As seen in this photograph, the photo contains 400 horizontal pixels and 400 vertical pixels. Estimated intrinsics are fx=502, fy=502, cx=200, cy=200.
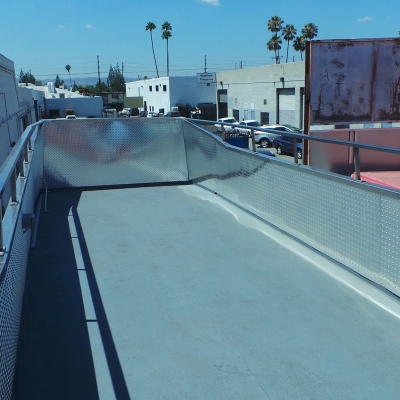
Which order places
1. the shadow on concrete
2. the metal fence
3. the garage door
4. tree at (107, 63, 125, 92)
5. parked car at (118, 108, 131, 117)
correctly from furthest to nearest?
tree at (107, 63, 125, 92), parked car at (118, 108, 131, 117), the garage door, the metal fence, the shadow on concrete

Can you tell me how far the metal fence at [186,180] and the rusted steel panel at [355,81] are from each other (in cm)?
212

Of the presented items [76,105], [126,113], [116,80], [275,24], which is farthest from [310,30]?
[116,80]

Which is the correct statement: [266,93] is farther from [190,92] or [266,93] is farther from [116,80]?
[116,80]

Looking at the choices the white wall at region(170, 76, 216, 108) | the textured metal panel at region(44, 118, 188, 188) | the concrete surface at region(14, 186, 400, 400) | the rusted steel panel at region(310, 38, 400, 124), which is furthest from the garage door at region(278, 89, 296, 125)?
the concrete surface at region(14, 186, 400, 400)

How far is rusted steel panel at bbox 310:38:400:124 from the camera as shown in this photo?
838 cm

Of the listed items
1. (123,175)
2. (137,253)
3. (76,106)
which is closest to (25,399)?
(137,253)

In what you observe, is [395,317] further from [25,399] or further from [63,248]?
[63,248]

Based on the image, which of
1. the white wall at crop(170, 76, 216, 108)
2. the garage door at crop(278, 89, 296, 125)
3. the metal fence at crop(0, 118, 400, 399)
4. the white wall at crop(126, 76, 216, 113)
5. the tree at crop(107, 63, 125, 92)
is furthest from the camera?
the tree at crop(107, 63, 125, 92)

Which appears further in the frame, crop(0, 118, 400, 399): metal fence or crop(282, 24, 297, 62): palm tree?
crop(282, 24, 297, 62): palm tree

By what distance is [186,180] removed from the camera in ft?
29.2

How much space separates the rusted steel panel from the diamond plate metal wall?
2187mm

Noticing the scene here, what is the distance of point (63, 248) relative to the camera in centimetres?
549

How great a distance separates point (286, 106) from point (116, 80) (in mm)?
92746

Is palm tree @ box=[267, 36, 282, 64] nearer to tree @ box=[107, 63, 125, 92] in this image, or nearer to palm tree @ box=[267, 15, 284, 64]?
palm tree @ box=[267, 15, 284, 64]
